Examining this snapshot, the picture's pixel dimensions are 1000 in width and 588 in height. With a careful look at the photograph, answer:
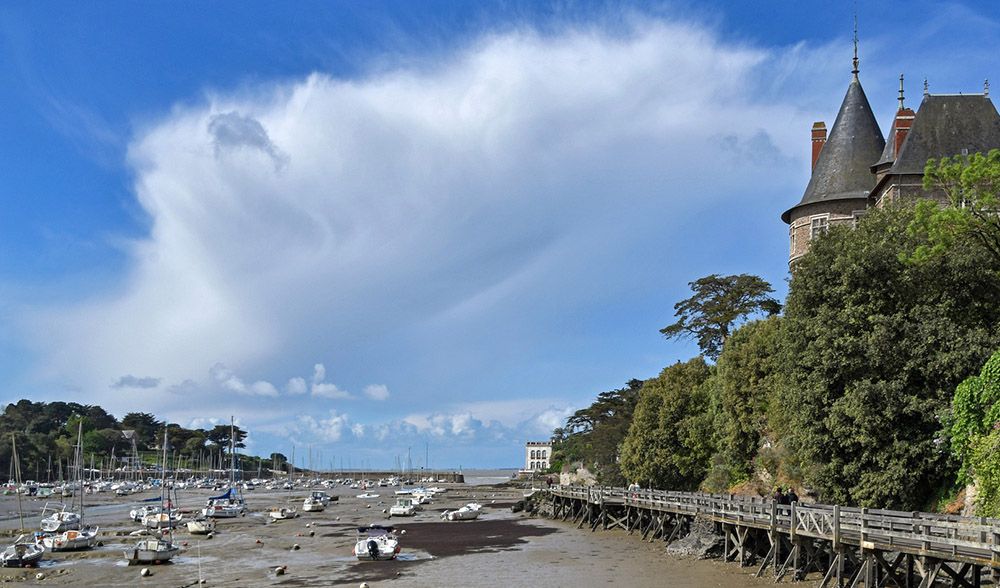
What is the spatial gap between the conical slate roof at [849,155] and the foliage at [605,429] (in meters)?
37.5

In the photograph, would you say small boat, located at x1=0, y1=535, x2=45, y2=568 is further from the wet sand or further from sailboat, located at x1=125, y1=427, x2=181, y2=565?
sailboat, located at x1=125, y1=427, x2=181, y2=565

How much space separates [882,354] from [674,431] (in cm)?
3132

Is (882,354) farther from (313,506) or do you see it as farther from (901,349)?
(313,506)

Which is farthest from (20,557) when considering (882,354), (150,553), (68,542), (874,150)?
(874,150)

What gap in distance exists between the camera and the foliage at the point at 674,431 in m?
60.3

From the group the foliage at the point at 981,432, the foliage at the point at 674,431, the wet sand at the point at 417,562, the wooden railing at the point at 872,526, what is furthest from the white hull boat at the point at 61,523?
the foliage at the point at 981,432

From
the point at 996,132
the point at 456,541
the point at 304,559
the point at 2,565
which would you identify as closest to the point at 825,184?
the point at 996,132

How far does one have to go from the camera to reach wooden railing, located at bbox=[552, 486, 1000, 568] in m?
21.9

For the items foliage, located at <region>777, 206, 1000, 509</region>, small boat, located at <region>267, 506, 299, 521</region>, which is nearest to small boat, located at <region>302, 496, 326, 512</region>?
small boat, located at <region>267, 506, 299, 521</region>

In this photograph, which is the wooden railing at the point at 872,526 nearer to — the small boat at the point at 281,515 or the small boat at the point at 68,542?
the small boat at the point at 68,542

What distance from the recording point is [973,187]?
32.7 m

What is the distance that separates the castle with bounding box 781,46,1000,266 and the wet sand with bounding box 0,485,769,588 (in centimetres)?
2073

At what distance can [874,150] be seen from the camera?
55906 millimetres

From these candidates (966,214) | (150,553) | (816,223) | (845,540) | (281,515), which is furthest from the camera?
(281,515)
